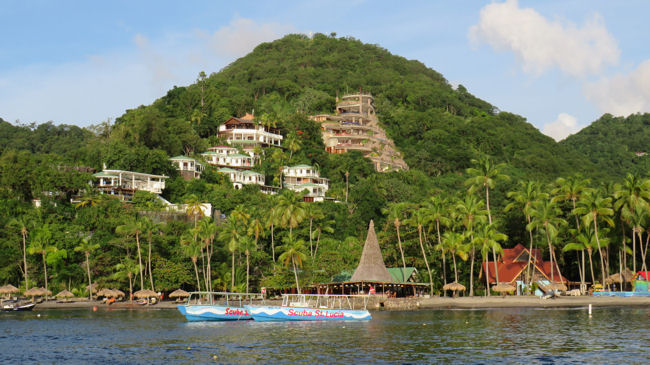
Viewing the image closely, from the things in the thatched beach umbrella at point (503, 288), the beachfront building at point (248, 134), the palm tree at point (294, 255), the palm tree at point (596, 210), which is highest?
the beachfront building at point (248, 134)

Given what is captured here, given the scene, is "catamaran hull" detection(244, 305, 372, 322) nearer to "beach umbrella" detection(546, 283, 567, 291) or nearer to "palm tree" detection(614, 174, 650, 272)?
"beach umbrella" detection(546, 283, 567, 291)

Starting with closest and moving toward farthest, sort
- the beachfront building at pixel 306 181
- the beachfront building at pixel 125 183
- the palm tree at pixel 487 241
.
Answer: the palm tree at pixel 487 241 < the beachfront building at pixel 125 183 < the beachfront building at pixel 306 181

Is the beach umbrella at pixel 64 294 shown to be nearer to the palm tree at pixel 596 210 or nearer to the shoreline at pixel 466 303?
the shoreline at pixel 466 303

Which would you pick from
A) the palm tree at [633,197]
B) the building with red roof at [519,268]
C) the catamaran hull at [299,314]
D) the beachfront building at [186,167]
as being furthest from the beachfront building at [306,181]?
the catamaran hull at [299,314]

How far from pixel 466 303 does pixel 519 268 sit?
13.4 meters

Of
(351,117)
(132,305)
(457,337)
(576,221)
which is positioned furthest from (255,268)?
(351,117)

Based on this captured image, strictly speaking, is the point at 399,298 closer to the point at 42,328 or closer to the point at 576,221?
the point at 576,221

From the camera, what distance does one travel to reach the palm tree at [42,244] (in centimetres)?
9178

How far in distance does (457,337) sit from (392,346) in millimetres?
6941

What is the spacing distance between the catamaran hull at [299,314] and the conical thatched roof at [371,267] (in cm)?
1823

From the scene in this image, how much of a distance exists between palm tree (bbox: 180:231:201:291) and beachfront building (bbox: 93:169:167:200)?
22584mm

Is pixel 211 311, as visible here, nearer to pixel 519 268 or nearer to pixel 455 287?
pixel 455 287

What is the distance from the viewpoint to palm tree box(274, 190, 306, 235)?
95.9 m

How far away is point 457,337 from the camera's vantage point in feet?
163
